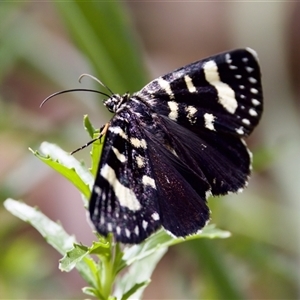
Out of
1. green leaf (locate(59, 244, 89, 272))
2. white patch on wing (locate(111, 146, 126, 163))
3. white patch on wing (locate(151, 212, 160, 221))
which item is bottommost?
white patch on wing (locate(151, 212, 160, 221))

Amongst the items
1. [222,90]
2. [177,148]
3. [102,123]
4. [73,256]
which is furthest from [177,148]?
[102,123]

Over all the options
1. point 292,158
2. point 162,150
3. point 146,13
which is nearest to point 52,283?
point 162,150

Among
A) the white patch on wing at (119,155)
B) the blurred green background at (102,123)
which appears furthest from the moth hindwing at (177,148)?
the blurred green background at (102,123)

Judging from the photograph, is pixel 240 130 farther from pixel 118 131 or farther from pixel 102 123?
pixel 102 123

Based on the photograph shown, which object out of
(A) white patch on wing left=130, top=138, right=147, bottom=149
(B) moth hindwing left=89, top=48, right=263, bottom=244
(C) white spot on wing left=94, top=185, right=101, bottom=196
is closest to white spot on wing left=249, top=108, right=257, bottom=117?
(B) moth hindwing left=89, top=48, right=263, bottom=244

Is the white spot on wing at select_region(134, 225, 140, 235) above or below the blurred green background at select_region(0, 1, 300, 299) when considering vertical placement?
above

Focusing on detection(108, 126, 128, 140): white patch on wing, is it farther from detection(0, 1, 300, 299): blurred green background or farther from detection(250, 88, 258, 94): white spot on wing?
detection(0, 1, 300, 299): blurred green background

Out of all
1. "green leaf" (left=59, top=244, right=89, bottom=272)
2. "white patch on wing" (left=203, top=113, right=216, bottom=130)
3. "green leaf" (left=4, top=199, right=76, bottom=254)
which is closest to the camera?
"green leaf" (left=59, top=244, right=89, bottom=272)

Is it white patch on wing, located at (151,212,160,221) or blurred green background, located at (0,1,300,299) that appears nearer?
white patch on wing, located at (151,212,160,221)

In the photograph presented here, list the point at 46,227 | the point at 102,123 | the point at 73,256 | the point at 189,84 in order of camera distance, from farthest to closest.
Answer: the point at 102,123 → the point at 189,84 → the point at 46,227 → the point at 73,256
